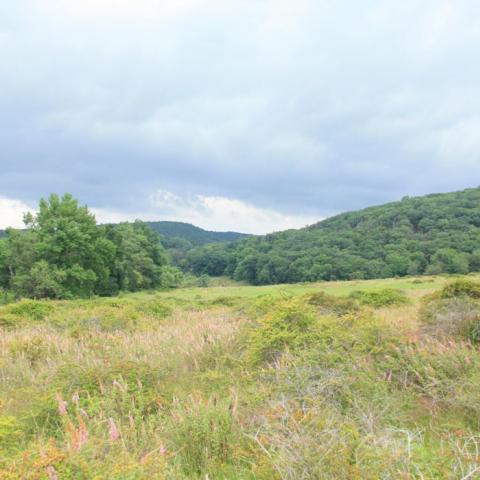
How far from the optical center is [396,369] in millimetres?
5574

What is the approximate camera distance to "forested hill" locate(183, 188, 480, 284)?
79875 millimetres

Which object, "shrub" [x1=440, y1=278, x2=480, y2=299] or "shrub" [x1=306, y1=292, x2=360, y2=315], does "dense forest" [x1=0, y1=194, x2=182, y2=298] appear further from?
"shrub" [x1=440, y1=278, x2=480, y2=299]

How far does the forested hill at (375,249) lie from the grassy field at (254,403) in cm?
7299

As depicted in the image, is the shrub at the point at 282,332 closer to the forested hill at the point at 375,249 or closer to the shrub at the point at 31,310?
the shrub at the point at 31,310

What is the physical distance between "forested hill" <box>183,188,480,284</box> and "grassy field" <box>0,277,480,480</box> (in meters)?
73.0

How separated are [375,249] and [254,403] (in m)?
93.3

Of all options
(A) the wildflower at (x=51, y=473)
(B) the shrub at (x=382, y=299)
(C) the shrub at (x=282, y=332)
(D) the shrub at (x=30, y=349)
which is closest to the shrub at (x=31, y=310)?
Result: (D) the shrub at (x=30, y=349)

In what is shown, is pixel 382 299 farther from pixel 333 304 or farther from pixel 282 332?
pixel 282 332

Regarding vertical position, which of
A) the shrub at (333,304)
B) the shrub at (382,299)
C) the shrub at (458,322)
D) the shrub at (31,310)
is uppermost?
the shrub at (458,322)

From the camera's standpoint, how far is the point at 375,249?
9256 cm

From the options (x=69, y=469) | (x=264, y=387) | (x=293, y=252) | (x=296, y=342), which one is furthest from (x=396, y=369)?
(x=293, y=252)

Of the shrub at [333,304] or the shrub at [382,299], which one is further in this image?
the shrub at [382,299]

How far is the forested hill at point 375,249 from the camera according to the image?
79.9 m

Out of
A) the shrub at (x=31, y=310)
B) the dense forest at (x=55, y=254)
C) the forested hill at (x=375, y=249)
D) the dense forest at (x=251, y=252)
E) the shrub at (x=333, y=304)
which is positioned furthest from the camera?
the forested hill at (x=375, y=249)
